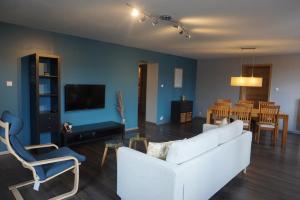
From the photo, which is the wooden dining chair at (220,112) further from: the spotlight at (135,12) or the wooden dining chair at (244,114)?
the spotlight at (135,12)

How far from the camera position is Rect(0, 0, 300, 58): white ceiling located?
2.62m

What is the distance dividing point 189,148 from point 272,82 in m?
5.93

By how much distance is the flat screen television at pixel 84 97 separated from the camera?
4609mm

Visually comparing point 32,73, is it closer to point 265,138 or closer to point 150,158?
point 150,158

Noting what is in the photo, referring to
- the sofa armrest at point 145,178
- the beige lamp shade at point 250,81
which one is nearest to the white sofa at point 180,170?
the sofa armrest at point 145,178

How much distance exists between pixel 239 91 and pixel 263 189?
5114 millimetres

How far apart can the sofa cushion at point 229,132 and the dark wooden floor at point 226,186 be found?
0.70 m

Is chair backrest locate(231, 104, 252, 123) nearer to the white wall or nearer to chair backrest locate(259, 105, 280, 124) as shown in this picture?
chair backrest locate(259, 105, 280, 124)

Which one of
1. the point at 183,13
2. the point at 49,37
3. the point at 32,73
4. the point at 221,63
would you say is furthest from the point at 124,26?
the point at 221,63

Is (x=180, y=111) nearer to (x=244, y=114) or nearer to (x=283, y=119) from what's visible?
(x=244, y=114)

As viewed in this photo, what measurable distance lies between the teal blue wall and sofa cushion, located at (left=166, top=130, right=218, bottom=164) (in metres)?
3.32

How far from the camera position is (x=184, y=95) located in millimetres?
8047

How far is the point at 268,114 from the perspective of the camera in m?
5.14

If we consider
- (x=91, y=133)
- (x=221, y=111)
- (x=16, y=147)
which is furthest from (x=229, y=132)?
(x=91, y=133)
